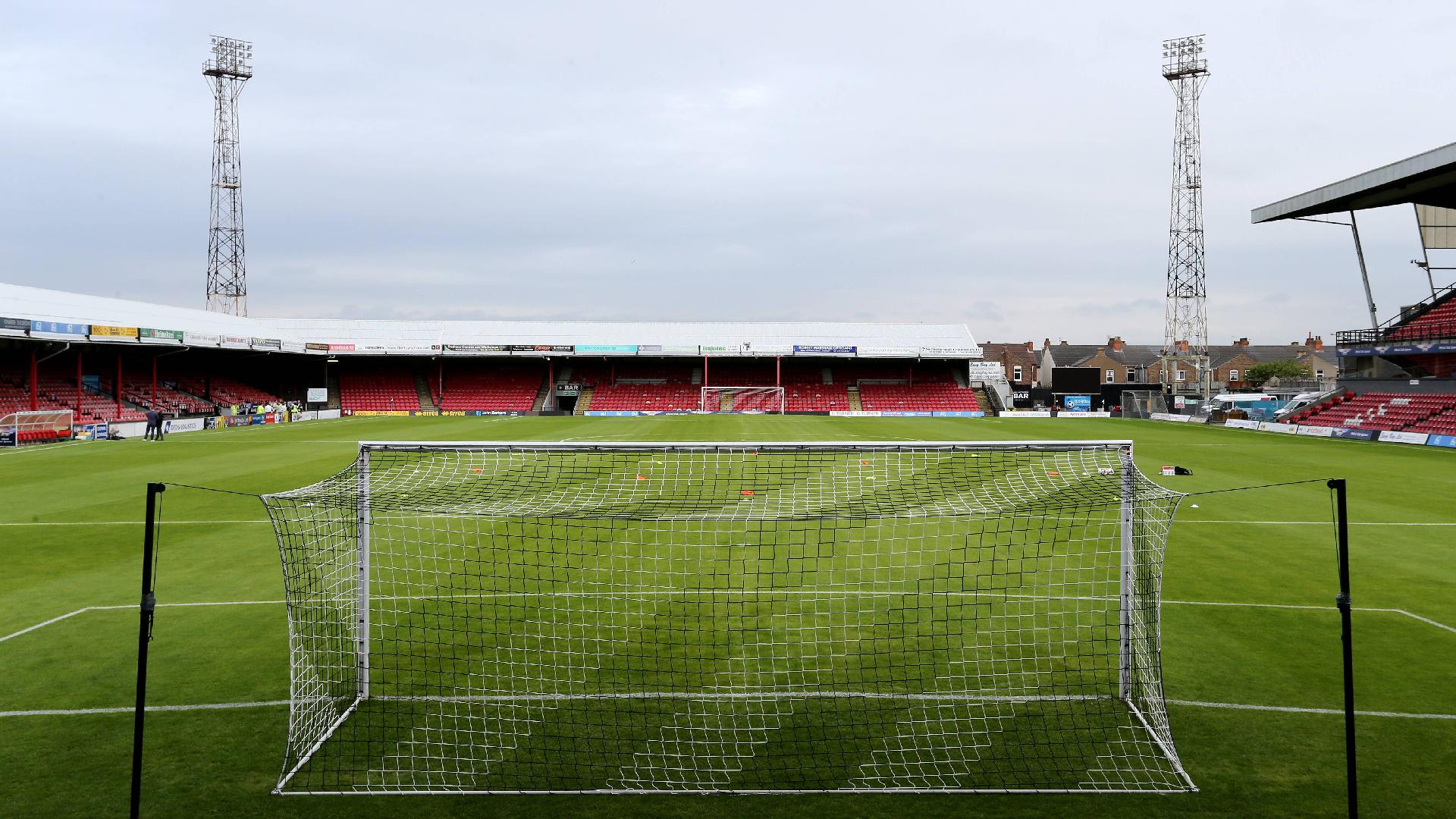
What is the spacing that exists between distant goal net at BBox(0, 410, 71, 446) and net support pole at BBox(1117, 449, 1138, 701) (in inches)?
1398

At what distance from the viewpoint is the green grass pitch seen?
4.86 m

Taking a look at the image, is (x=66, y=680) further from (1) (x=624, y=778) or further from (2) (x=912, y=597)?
(2) (x=912, y=597)

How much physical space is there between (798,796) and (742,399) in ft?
178

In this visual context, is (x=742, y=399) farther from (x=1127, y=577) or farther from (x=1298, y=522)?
(x=1127, y=577)

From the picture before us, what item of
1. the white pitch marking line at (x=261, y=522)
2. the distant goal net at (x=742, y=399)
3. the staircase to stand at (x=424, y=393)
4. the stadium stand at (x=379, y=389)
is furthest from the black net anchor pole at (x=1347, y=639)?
the stadium stand at (x=379, y=389)

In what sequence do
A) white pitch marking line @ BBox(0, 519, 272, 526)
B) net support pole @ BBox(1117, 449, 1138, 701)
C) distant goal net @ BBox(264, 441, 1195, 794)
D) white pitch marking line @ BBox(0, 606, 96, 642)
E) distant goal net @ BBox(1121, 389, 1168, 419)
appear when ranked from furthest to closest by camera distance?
distant goal net @ BBox(1121, 389, 1168, 419) → white pitch marking line @ BBox(0, 519, 272, 526) → white pitch marking line @ BBox(0, 606, 96, 642) → net support pole @ BBox(1117, 449, 1138, 701) → distant goal net @ BBox(264, 441, 1195, 794)

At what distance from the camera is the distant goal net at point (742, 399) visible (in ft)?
191

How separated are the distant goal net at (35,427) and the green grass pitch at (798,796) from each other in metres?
15.7

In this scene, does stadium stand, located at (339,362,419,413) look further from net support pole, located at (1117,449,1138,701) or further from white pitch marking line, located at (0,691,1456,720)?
net support pole, located at (1117,449,1138,701)

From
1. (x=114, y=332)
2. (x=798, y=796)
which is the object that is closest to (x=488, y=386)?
(x=114, y=332)

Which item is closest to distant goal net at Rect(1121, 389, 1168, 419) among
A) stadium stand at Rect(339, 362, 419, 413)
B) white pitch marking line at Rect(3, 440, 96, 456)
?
stadium stand at Rect(339, 362, 419, 413)

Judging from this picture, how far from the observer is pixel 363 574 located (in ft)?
20.7

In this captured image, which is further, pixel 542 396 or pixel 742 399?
pixel 542 396

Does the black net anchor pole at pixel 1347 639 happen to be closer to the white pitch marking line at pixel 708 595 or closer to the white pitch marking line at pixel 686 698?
the white pitch marking line at pixel 686 698
